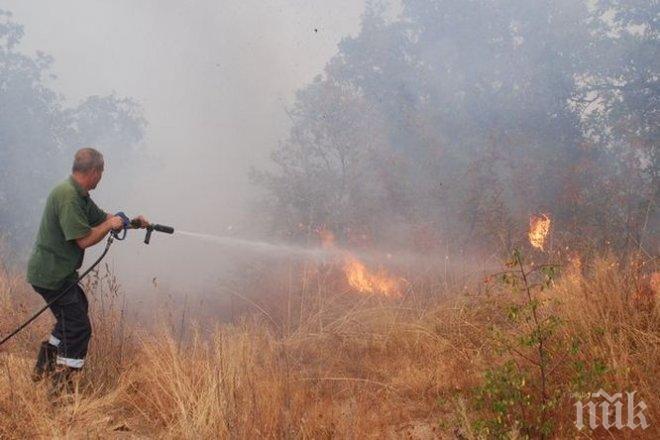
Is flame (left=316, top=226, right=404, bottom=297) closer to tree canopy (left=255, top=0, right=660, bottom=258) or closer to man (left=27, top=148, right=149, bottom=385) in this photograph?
tree canopy (left=255, top=0, right=660, bottom=258)

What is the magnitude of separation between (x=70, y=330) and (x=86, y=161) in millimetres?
1273

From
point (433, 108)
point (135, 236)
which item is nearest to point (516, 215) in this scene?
point (433, 108)

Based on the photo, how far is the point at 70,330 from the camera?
3.70 metres

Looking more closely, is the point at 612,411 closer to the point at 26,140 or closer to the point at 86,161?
the point at 86,161

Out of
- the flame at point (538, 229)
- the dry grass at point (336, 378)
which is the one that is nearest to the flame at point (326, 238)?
the flame at point (538, 229)

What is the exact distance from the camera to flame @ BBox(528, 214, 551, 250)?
28.6 ft

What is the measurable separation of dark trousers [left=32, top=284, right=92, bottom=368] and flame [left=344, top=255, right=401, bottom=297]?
502cm

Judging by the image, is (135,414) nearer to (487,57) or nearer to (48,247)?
(48,247)

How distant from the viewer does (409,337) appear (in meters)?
5.09

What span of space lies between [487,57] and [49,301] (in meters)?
11.8

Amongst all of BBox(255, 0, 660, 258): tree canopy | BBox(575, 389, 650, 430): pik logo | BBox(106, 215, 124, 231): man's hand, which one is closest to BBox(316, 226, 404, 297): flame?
BBox(255, 0, 660, 258): tree canopy

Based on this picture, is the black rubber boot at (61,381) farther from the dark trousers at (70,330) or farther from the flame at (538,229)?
the flame at (538,229)

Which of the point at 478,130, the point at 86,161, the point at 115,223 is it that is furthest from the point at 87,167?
the point at 478,130

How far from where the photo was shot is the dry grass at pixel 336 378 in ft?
10.1
